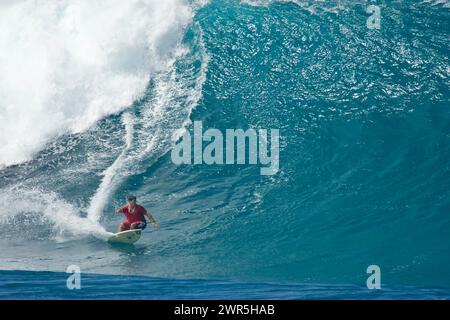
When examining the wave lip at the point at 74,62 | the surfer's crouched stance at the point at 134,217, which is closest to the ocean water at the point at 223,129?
the wave lip at the point at 74,62

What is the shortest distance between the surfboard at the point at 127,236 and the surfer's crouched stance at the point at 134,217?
0.20 m

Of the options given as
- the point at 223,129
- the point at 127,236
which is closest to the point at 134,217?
the point at 127,236

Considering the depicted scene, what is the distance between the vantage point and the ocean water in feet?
32.1

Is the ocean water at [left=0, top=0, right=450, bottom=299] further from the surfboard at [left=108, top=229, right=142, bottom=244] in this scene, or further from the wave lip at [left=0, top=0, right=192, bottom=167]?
the surfboard at [left=108, top=229, right=142, bottom=244]

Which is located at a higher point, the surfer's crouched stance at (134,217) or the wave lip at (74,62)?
the wave lip at (74,62)

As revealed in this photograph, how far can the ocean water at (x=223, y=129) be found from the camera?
9.78m

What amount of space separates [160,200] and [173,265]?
2782 millimetres

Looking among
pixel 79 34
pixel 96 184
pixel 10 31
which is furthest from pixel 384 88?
pixel 10 31

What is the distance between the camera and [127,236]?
10.9 m

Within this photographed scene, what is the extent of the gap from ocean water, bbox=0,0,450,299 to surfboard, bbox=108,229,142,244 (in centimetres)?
23

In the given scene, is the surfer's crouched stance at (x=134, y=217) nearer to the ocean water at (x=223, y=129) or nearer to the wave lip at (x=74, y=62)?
the ocean water at (x=223, y=129)

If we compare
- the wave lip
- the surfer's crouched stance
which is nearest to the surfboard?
the surfer's crouched stance

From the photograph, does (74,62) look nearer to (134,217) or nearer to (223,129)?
(223,129)
